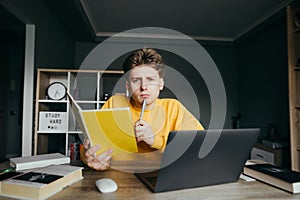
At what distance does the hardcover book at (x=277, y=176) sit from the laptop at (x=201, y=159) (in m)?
0.10

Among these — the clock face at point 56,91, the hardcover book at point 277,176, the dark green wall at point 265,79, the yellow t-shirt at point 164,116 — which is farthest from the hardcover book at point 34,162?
the dark green wall at point 265,79

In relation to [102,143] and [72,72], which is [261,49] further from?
[102,143]

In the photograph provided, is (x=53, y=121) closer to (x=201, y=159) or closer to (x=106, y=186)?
(x=106, y=186)

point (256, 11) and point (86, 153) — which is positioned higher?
point (256, 11)

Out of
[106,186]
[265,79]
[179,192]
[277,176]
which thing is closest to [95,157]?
[106,186]

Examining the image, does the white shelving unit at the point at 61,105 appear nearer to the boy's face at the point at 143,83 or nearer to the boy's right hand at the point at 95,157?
the boy's face at the point at 143,83

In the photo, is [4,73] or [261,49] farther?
[4,73]

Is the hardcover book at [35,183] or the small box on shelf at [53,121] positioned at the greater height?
the small box on shelf at [53,121]

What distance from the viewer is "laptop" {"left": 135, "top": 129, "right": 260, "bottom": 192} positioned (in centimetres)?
63

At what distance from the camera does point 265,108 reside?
3588mm

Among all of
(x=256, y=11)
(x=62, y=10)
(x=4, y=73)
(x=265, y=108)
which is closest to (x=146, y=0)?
(x=62, y=10)

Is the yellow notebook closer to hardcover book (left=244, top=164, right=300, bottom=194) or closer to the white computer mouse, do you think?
the white computer mouse

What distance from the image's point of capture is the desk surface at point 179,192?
0.67 metres

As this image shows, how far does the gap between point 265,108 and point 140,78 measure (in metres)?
3.08
